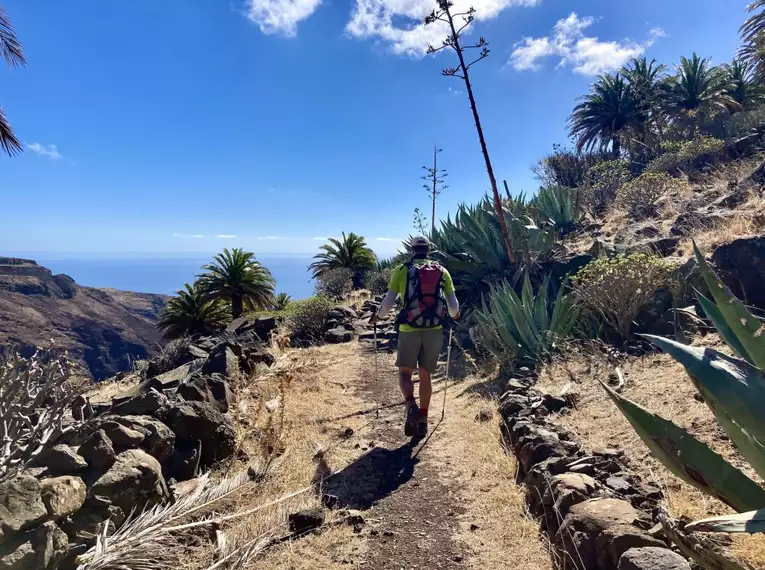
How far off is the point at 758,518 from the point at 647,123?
31725 millimetres

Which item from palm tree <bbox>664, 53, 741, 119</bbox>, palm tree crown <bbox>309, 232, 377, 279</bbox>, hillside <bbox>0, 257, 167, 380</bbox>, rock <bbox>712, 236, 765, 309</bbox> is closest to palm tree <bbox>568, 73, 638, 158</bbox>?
Result: palm tree <bbox>664, 53, 741, 119</bbox>

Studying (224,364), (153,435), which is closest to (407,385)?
(153,435)

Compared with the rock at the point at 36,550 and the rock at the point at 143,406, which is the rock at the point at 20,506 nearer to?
the rock at the point at 36,550

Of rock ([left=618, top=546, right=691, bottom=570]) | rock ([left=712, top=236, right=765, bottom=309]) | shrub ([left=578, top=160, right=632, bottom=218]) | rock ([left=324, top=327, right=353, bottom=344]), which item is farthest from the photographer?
shrub ([left=578, top=160, right=632, bottom=218])

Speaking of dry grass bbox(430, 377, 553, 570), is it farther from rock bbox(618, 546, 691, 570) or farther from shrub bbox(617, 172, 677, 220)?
shrub bbox(617, 172, 677, 220)

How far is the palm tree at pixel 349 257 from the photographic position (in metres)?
25.8

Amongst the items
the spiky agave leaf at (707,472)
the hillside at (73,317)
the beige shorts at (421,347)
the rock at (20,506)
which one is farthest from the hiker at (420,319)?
the hillside at (73,317)

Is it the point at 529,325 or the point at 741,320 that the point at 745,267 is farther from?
the point at 741,320

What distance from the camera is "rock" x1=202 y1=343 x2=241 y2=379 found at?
19.5 feet

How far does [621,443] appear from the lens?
3.52 meters

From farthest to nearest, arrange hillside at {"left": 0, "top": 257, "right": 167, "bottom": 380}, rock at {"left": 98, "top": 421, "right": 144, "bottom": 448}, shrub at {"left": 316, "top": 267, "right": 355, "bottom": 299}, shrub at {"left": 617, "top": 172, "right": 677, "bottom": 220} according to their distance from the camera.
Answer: hillside at {"left": 0, "top": 257, "right": 167, "bottom": 380}, shrub at {"left": 316, "top": 267, "right": 355, "bottom": 299}, shrub at {"left": 617, "top": 172, "right": 677, "bottom": 220}, rock at {"left": 98, "top": 421, "right": 144, "bottom": 448}

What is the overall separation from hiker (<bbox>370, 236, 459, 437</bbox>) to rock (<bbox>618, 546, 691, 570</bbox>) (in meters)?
Answer: 2.57

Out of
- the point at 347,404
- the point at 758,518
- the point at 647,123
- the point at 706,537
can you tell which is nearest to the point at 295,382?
the point at 347,404

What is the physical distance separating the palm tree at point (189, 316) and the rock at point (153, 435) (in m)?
15.2
